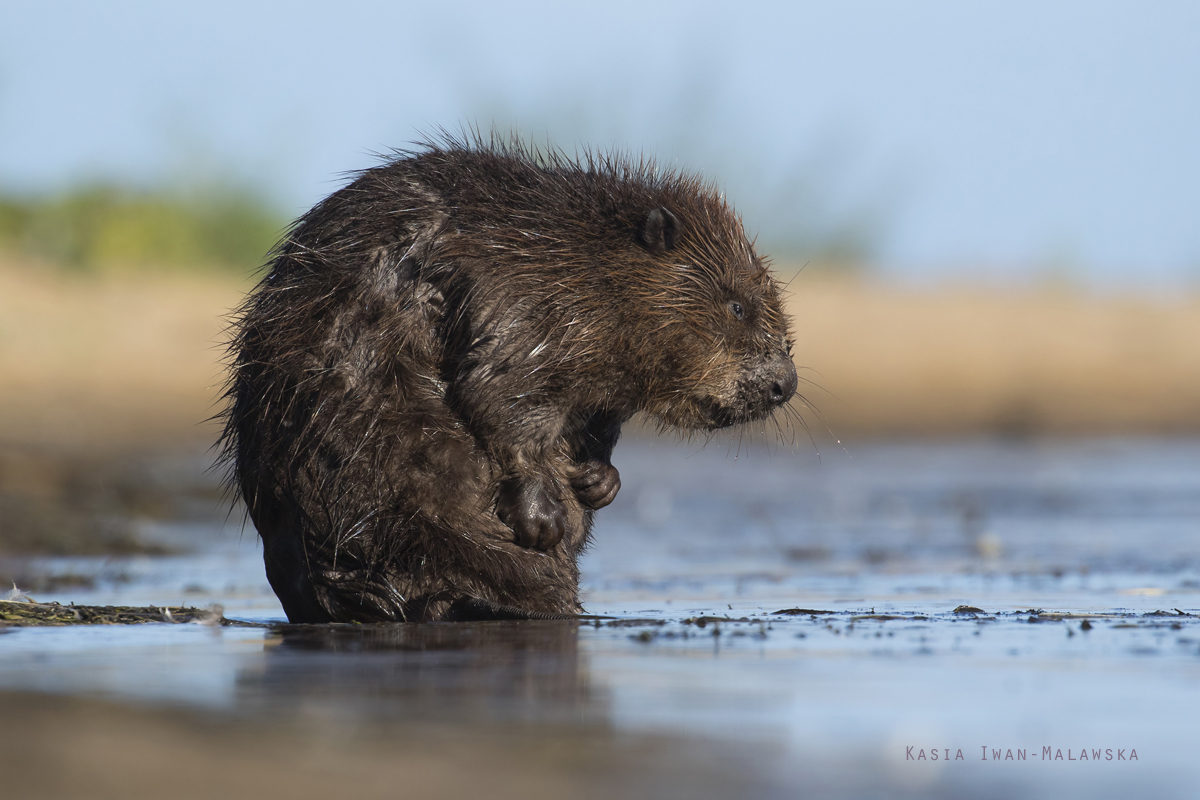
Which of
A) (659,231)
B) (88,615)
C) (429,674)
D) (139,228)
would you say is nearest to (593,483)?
(659,231)

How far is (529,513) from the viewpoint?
4816 mm

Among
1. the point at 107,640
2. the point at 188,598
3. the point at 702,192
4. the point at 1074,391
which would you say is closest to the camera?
the point at 107,640

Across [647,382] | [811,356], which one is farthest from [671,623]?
[811,356]

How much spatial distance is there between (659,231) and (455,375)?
0.84 meters

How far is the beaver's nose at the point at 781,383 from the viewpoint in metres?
5.28

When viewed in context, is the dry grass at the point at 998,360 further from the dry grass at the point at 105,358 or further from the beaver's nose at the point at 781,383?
the beaver's nose at the point at 781,383

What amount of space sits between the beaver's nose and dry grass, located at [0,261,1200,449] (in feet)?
37.9

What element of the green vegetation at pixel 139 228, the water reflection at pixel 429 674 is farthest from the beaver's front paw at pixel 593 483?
the green vegetation at pixel 139 228

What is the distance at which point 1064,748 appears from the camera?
8.67 feet

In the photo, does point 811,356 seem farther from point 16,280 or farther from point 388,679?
point 388,679

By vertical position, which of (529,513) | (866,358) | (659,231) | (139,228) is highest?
(139,228)

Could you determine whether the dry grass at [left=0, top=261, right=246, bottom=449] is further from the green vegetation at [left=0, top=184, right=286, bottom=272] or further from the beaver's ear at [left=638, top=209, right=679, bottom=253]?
the beaver's ear at [left=638, top=209, right=679, bottom=253]

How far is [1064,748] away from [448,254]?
8.97ft

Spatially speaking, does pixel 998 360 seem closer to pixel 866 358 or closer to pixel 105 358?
pixel 866 358
